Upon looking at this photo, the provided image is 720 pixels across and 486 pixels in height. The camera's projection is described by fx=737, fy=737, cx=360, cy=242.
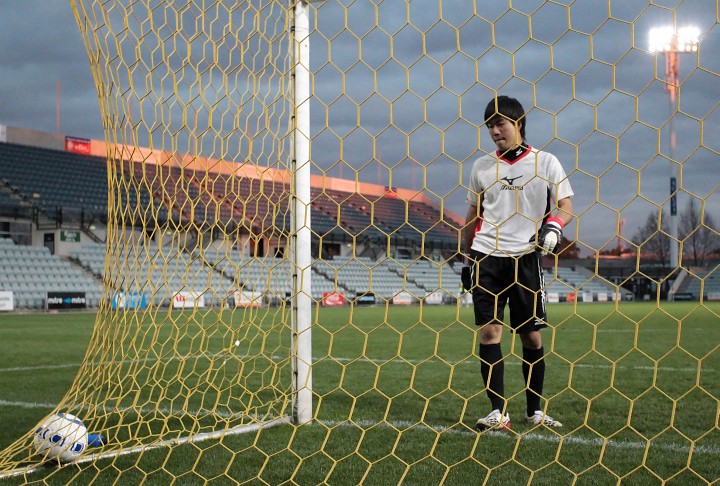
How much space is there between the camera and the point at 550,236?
9.82 feet

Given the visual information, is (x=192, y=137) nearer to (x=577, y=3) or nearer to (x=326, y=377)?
(x=577, y=3)

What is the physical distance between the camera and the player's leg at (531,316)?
11.3 feet

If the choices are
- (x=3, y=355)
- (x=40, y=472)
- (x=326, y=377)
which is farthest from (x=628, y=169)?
(x=3, y=355)

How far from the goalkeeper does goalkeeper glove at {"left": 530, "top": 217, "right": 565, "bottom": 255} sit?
7.4 inches

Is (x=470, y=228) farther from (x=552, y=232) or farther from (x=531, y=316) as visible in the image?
(x=552, y=232)

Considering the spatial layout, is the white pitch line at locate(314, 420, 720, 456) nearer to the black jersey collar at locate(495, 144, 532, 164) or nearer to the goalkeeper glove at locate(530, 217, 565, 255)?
the goalkeeper glove at locate(530, 217, 565, 255)

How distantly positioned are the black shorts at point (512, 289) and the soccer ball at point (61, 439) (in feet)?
5.93

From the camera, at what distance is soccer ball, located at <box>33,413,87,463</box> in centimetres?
290

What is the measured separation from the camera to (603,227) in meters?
2.70

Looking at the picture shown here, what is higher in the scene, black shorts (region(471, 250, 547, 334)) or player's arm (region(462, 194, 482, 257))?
player's arm (region(462, 194, 482, 257))

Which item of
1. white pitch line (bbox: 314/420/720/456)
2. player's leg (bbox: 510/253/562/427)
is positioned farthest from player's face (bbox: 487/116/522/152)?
white pitch line (bbox: 314/420/720/456)

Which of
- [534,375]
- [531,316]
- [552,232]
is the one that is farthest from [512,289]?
[552,232]

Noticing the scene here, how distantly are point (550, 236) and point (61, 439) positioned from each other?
212 cm

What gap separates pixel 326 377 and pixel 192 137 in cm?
241
